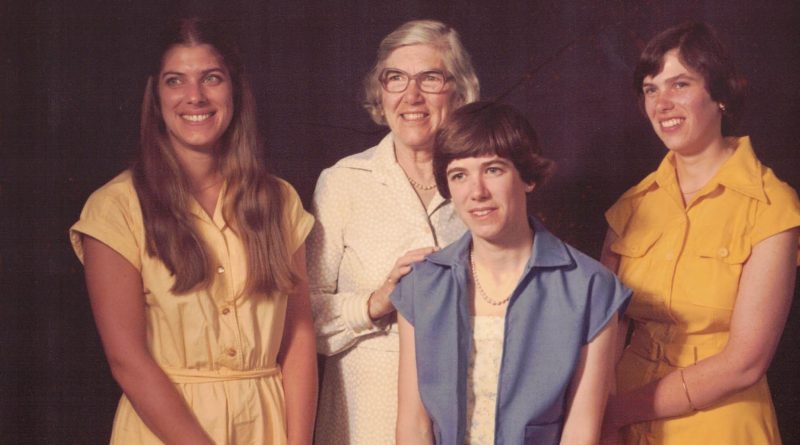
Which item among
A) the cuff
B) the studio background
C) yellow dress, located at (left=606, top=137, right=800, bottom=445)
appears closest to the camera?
yellow dress, located at (left=606, top=137, right=800, bottom=445)

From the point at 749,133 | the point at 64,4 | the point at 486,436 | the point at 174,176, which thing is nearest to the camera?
the point at 486,436

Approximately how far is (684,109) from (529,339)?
2.64 ft

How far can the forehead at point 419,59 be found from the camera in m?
2.94

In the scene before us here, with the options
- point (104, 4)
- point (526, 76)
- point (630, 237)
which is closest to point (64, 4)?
point (104, 4)

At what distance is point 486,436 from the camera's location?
8.12ft

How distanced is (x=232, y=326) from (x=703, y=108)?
1.38 metres

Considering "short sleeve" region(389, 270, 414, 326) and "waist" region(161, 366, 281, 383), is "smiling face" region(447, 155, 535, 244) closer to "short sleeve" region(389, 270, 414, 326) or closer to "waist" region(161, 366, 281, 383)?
"short sleeve" region(389, 270, 414, 326)

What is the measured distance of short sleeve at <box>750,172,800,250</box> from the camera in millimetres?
2557

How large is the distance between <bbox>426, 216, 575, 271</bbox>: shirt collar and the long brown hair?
435mm

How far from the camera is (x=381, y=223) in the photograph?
116 inches

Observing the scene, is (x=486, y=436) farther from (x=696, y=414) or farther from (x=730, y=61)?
(x=730, y=61)

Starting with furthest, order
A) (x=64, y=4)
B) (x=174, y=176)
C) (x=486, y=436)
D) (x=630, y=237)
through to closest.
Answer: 1. (x=64, y=4)
2. (x=630, y=237)
3. (x=174, y=176)
4. (x=486, y=436)

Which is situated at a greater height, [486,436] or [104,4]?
[104,4]

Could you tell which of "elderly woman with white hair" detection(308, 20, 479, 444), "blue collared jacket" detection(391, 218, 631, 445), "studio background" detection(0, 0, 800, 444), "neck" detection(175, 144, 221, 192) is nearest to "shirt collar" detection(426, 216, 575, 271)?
"blue collared jacket" detection(391, 218, 631, 445)
